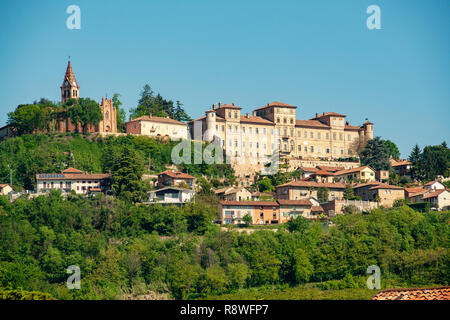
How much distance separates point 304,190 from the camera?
63.4 m

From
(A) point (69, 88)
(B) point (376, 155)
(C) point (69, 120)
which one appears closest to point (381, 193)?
(B) point (376, 155)

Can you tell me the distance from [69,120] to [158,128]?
852 centimetres

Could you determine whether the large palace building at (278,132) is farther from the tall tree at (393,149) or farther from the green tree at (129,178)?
the green tree at (129,178)

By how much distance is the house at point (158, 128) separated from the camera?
239 ft

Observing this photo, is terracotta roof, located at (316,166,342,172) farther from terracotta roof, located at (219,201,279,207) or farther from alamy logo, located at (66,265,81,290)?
alamy logo, located at (66,265,81,290)

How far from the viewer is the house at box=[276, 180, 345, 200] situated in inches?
2470

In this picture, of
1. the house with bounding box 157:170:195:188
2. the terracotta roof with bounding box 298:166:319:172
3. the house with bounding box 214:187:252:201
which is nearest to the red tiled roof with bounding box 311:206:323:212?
the house with bounding box 214:187:252:201

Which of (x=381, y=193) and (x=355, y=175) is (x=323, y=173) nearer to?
(x=355, y=175)

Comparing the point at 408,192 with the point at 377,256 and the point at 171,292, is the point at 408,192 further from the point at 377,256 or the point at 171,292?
the point at 171,292

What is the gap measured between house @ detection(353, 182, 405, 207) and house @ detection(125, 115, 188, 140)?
18738mm
